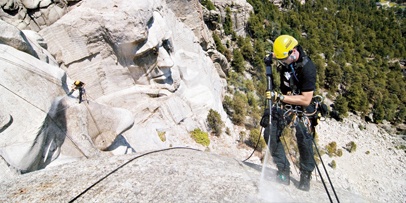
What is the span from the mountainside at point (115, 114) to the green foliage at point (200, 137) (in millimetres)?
312

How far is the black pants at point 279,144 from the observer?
6.28 m

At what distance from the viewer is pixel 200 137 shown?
17.9 m

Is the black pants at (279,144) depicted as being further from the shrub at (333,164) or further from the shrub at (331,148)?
the shrub at (331,148)

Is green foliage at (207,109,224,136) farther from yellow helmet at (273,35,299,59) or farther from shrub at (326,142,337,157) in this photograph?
shrub at (326,142,337,157)

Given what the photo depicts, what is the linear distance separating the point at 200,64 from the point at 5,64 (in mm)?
15995

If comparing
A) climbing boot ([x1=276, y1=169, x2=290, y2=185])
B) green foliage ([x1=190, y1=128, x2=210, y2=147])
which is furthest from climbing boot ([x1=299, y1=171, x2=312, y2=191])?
green foliage ([x1=190, y1=128, x2=210, y2=147])

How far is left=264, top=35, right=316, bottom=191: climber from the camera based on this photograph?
18.8 feet

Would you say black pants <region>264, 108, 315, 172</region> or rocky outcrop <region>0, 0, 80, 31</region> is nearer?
black pants <region>264, 108, 315, 172</region>

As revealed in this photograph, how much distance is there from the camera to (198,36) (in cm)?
2702

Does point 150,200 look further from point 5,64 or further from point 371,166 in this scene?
point 371,166

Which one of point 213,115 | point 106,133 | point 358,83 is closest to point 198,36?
point 213,115

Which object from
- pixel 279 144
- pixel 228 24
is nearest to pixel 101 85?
pixel 279 144

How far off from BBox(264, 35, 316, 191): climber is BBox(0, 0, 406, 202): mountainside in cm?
47

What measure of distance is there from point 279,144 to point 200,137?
1152 centimetres
